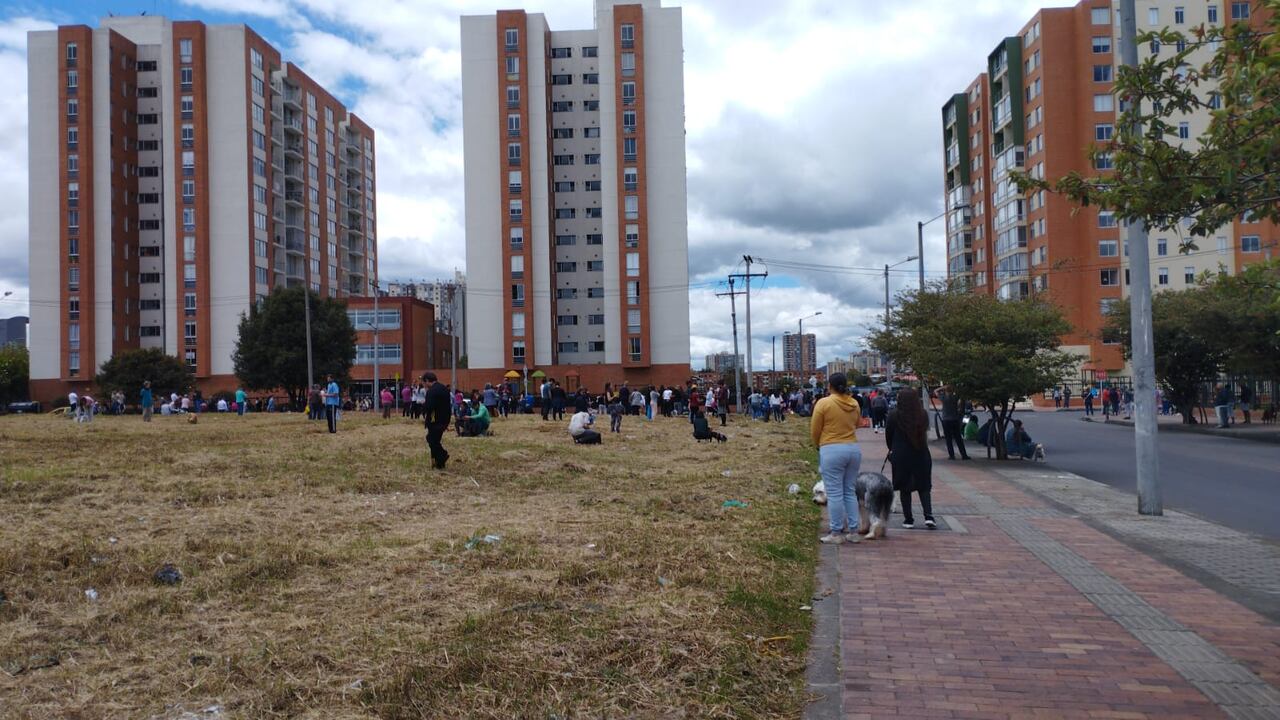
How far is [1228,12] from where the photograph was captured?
54.1 metres

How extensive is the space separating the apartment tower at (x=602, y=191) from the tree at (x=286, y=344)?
10875 mm

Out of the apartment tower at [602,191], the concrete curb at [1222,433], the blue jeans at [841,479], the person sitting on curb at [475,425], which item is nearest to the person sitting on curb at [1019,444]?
the concrete curb at [1222,433]

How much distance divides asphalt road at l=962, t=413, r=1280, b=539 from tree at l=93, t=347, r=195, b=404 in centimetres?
5568

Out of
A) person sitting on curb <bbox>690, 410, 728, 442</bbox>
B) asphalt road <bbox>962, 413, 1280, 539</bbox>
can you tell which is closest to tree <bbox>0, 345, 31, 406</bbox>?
person sitting on curb <bbox>690, 410, 728, 442</bbox>

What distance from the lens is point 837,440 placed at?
29.3 feet

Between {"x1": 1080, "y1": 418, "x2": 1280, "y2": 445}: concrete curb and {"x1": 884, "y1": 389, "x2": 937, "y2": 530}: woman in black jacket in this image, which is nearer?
{"x1": 884, "y1": 389, "x2": 937, "y2": 530}: woman in black jacket

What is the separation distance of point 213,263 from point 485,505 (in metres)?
70.8

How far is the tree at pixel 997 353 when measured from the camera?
18.5 m

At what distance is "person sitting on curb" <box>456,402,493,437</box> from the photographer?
21.4 metres

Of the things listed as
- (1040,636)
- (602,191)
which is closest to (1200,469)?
(1040,636)

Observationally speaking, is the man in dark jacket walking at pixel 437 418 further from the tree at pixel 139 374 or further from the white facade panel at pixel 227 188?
the white facade panel at pixel 227 188

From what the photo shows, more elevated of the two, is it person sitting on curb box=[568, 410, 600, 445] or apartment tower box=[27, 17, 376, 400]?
apartment tower box=[27, 17, 376, 400]

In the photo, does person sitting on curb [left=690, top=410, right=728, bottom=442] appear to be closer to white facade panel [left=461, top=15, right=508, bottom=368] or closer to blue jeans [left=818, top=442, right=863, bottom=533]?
blue jeans [left=818, top=442, right=863, bottom=533]

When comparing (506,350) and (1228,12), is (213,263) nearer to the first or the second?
(506,350)
